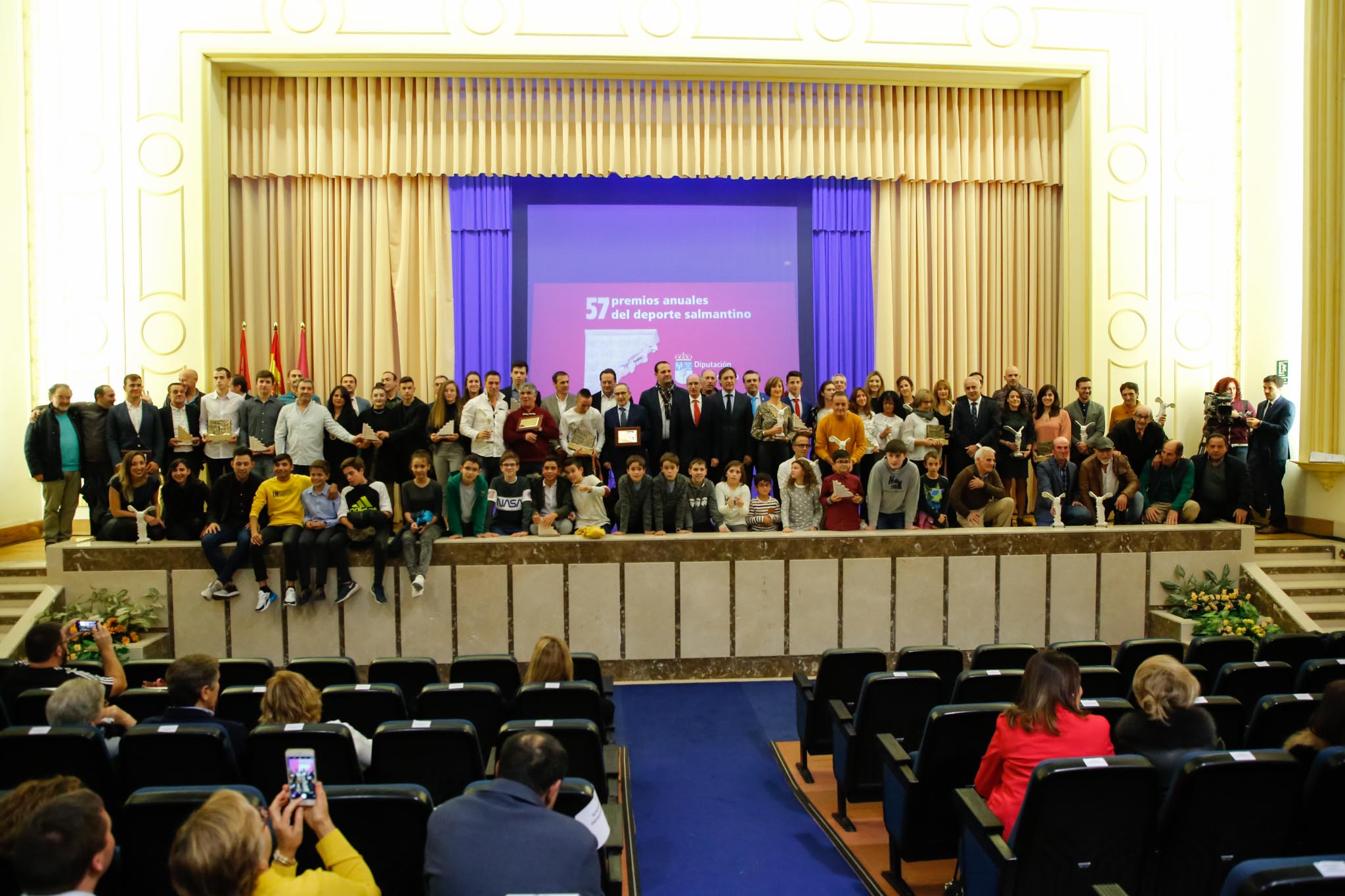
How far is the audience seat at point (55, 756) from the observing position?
3010 mm

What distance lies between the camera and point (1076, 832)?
2.77 meters

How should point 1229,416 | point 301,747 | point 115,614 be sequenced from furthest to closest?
point 1229,416
point 115,614
point 301,747

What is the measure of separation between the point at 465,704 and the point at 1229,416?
→ 25.9ft

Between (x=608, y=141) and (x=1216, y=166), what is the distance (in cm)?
643

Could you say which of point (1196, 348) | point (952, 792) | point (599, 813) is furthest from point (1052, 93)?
point (599, 813)

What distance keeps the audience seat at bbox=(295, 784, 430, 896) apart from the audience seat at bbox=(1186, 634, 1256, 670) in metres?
3.97

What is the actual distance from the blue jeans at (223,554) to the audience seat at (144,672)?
1.71m

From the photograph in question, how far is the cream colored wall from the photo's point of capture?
9.21m

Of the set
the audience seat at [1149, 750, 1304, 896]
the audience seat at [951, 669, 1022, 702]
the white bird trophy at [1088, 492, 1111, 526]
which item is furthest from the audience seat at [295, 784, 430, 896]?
the white bird trophy at [1088, 492, 1111, 526]

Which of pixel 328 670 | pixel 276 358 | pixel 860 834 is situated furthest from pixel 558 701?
pixel 276 358

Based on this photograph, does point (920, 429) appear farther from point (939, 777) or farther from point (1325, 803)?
point (1325, 803)

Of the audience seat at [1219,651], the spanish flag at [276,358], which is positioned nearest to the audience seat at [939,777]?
the audience seat at [1219,651]

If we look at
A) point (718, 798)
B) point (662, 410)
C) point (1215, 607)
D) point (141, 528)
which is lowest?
point (718, 798)

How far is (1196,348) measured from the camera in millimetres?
10172
